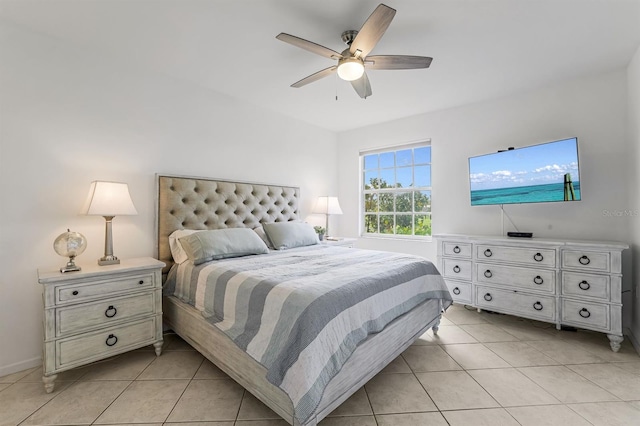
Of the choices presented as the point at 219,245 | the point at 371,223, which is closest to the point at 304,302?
the point at 219,245

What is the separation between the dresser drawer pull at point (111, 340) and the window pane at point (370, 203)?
358 centimetres

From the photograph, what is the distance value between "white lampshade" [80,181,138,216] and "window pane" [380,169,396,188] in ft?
11.1

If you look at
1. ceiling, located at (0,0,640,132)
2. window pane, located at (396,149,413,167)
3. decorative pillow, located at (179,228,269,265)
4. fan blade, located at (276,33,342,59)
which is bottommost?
decorative pillow, located at (179,228,269,265)

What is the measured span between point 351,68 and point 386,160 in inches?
102

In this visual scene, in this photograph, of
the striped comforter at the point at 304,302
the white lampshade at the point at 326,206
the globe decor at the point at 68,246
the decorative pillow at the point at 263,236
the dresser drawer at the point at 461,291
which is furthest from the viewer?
the white lampshade at the point at 326,206

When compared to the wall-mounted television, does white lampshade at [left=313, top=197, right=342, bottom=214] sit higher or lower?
lower

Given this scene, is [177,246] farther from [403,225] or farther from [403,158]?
[403,158]

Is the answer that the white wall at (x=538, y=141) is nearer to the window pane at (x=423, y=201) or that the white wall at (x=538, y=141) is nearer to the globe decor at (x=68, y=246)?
the window pane at (x=423, y=201)

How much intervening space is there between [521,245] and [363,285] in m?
2.02

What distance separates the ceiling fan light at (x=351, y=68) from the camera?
192cm

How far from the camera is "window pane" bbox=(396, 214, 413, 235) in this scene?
4.14m

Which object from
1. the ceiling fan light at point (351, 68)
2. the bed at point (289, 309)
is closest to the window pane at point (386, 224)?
the bed at point (289, 309)

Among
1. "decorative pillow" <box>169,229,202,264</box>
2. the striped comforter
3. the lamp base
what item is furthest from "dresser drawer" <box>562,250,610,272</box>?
the lamp base

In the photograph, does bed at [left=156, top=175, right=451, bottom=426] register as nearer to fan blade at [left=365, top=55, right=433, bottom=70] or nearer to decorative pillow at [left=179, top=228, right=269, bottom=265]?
decorative pillow at [left=179, top=228, right=269, bottom=265]
